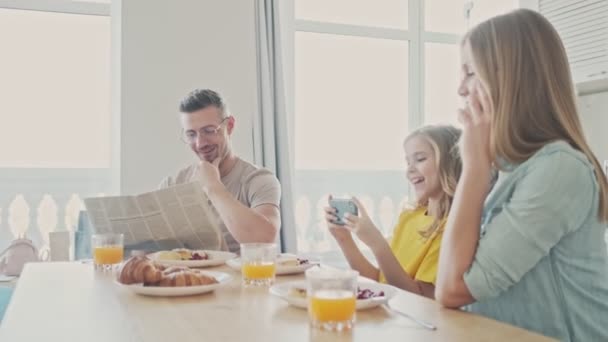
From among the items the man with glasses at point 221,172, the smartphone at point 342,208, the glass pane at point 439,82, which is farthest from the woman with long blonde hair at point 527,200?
the glass pane at point 439,82

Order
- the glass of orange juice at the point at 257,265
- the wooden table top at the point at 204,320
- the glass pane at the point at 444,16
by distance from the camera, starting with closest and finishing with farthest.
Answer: the wooden table top at the point at 204,320
the glass of orange juice at the point at 257,265
the glass pane at the point at 444,16

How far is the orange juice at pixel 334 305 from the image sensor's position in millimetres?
908

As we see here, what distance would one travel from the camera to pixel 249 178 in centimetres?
226

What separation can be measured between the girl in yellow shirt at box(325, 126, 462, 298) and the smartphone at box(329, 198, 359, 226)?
2 centimetres

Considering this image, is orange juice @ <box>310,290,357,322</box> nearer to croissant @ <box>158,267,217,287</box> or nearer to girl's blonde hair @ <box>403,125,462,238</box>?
croissant @ <box>158,267,217,287</box>

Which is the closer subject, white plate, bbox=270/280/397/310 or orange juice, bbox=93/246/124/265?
white plate, bbox=270/280/397/310

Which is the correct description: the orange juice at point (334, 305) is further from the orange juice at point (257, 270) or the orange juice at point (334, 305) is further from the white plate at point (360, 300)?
Result: the orange juice at point (257, 270)

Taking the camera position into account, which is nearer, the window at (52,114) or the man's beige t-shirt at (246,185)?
the man's beige t-shirt at (246,185)

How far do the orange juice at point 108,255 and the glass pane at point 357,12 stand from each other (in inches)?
93.4

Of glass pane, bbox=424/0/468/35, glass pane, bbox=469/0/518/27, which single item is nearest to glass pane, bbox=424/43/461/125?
glass pane, bbox=424/0/468/35

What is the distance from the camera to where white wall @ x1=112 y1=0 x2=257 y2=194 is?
3.00 m

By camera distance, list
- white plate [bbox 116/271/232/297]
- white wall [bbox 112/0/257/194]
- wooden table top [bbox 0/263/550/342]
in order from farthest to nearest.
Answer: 1. white wall [bbox 112/0/257/194]
2. white plate [bbox 116/271/232/297]
3. wooden table top [bbox 0/263/550/342]

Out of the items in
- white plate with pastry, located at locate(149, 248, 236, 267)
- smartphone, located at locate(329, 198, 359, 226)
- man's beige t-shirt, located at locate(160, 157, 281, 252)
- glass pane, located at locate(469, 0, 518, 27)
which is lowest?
white plate with pastry, located at locate(149, 248, 236, 267)

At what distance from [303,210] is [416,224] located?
1.95m
